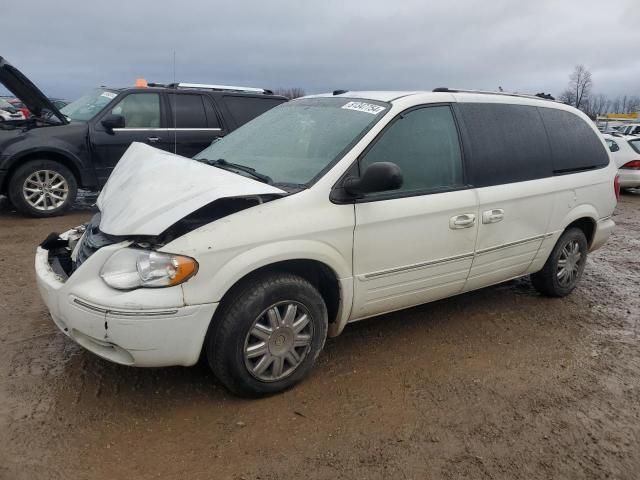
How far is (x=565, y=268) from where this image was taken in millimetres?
4910

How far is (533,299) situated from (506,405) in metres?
2.04

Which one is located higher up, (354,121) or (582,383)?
(354,121)

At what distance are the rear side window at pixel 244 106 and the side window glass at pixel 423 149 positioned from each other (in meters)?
5.06

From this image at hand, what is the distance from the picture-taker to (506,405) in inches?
127

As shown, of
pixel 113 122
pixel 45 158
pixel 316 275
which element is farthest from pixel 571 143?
pixel 45 158

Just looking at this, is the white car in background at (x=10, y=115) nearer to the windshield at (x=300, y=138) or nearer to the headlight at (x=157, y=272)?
the windshield at (x=300, y=138)

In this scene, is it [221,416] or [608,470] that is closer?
[608,470]

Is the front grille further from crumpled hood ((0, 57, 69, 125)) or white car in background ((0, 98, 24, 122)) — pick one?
white car in background ((0, 98, 24, 122))

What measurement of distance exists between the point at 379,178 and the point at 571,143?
2.50 m

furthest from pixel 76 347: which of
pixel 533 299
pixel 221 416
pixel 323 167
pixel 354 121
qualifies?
pixel 533 299

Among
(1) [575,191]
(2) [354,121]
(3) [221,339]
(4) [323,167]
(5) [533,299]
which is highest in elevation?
(2) [354,121]

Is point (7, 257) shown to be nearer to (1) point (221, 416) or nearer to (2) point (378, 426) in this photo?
(1) point (221, 416)

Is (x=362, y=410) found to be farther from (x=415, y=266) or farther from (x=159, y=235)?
(x=159, y=235)

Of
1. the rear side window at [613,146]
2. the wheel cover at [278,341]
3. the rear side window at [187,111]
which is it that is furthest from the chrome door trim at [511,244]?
the rear side window at [613,146]
